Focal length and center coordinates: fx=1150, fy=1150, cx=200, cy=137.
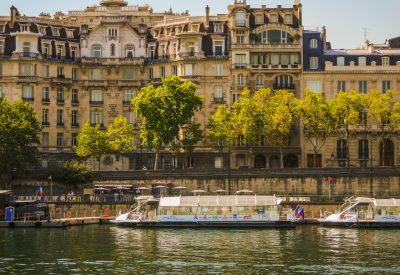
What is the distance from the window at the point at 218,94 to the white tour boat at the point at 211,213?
3452 cm

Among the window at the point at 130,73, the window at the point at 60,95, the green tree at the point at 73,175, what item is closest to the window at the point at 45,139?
the window at the point at 60,95

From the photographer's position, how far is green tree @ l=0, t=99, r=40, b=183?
12794 centimetres

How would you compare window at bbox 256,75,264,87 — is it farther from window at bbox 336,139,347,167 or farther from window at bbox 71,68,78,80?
window at bbox 71,68,78,80

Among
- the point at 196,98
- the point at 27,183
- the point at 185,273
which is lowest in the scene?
the point at 185,273

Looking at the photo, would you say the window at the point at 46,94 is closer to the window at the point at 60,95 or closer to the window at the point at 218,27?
the window at the point at 60,95

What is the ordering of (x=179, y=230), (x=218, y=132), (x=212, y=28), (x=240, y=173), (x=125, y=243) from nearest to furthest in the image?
(x=125, y=243)
(x=179, y=230)
(x=240, y=173)
(x=218, y=132)
(x=212, y=28)

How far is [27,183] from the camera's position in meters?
132

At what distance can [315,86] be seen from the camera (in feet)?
477

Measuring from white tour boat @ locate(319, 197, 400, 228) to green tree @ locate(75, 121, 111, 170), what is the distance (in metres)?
37.9

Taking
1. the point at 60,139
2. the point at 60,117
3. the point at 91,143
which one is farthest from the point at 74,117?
the point at 91,143

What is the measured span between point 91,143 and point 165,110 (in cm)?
1023

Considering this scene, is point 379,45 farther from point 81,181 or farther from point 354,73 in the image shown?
point 81,181

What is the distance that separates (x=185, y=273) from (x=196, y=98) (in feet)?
207

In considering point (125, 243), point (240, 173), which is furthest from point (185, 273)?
point (240, 173)
